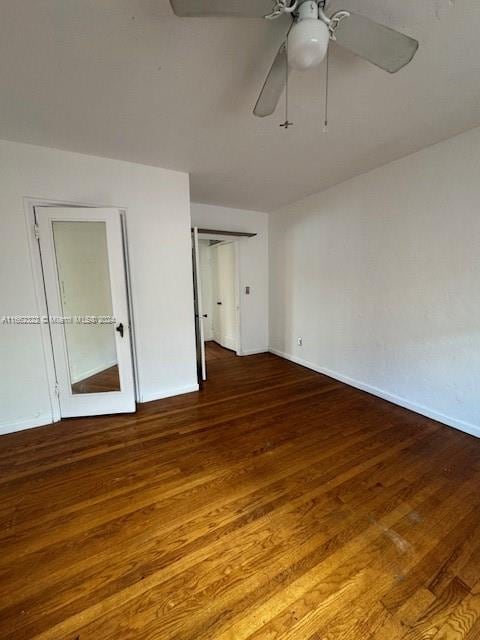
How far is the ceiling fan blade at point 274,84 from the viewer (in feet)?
4.10

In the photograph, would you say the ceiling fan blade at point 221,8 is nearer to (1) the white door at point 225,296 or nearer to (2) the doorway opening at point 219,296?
(2) the doorway opening at point 219,296

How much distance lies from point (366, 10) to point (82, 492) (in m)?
3.14

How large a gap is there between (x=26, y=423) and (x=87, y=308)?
1216mm

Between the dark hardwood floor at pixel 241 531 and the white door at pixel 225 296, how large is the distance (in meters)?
2.73

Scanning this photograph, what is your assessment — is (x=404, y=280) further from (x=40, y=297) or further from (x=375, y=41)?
(x=40, y=297)

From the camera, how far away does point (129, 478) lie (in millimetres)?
1829

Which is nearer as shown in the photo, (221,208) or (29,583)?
(29,583)

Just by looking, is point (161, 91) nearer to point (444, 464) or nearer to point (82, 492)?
point (82, 492)

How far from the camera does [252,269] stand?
4625 millimetres

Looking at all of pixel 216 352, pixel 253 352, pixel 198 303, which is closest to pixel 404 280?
pixel 198 303

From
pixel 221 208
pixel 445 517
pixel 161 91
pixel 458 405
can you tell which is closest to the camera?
pixel 445 517

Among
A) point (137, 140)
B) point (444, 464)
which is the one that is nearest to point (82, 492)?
point (444, 464)

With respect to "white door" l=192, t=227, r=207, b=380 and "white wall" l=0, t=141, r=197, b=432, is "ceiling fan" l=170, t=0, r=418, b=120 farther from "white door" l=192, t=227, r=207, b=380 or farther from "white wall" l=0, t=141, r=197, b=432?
"white door" l=192, t=227, r=207, b=380

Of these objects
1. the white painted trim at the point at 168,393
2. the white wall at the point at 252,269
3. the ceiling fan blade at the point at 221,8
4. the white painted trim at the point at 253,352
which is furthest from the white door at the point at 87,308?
the white painted trim at the point at 253,352
